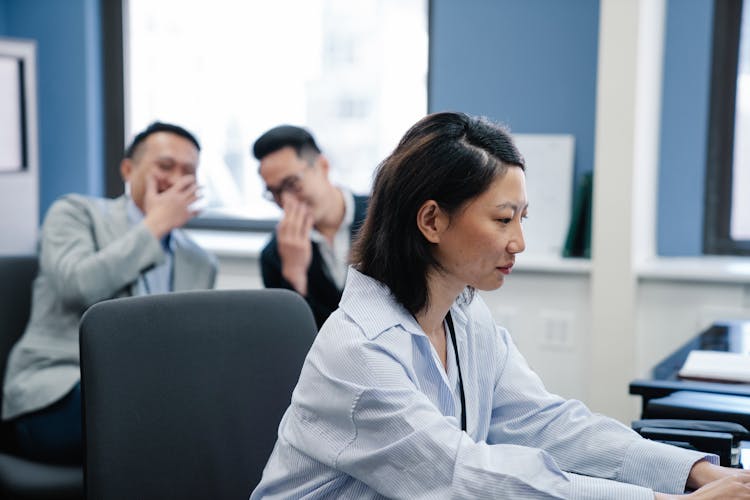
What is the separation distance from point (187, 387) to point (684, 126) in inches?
88.6

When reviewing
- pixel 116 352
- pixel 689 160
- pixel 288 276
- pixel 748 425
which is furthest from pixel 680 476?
pixel 689 160

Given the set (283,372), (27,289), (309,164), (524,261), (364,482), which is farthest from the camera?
(524,261)

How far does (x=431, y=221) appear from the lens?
1.27 m

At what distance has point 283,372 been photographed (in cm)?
159

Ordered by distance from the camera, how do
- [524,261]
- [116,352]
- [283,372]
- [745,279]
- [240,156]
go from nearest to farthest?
[116,352], [283,372], [745,279], [524,261], [240,156]

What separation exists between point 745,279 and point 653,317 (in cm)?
30

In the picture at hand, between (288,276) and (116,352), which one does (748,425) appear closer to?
(116,352)

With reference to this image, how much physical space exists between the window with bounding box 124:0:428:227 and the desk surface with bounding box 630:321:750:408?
1571mm

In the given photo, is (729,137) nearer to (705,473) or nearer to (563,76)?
(563,76)

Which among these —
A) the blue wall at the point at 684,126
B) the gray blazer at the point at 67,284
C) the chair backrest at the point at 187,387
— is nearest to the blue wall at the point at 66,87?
the gray blazer at the point at 67,284

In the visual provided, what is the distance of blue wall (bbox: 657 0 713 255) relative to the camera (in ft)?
10.4

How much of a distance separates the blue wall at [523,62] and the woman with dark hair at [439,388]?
6.60ft

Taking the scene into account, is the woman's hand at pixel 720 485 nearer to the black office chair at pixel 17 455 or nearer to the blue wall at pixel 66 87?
the black office chair at pixel 17 455

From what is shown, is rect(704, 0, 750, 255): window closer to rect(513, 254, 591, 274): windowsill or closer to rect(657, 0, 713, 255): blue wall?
rect(657, 0, 713, 255): blue wall
